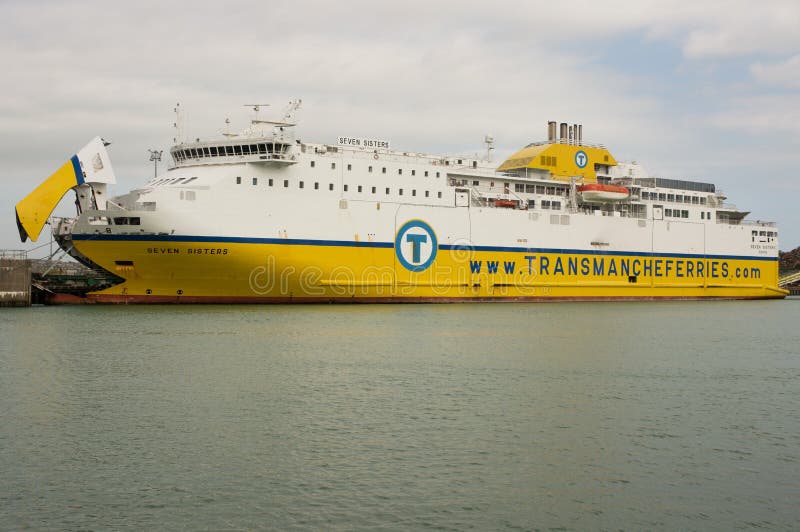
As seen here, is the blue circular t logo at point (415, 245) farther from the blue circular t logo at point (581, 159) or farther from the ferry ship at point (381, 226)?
Result: the blue circular t logo at point (581, 159)

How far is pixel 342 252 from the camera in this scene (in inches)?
1270

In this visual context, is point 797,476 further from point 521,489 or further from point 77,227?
point 77,227

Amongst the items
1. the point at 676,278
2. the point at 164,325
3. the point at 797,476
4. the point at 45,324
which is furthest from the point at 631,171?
the point at 797,476

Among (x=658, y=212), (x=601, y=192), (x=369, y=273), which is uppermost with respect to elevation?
(x=601, y=192)

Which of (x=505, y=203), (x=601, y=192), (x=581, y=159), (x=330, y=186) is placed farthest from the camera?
(x=581, y=159)

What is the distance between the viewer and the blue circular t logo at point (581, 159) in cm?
4209

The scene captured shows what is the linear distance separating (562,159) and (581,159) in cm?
125

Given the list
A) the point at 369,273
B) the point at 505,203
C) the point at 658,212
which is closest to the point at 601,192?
the point at 658,212

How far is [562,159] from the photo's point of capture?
137 feet

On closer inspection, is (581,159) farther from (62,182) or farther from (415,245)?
(62,182)

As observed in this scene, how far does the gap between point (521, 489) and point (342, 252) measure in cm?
2362

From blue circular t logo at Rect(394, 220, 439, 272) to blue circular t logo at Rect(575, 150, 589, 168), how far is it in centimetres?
1156

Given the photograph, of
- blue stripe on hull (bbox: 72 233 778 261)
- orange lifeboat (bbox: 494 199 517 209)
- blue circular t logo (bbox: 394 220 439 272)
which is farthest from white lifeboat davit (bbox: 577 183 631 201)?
blue circular t logo (bbox: 394 220 439 272)

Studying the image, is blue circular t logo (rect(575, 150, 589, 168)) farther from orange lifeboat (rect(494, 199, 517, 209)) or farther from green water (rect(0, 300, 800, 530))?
green water (rect(0, 300, 800, 530))
